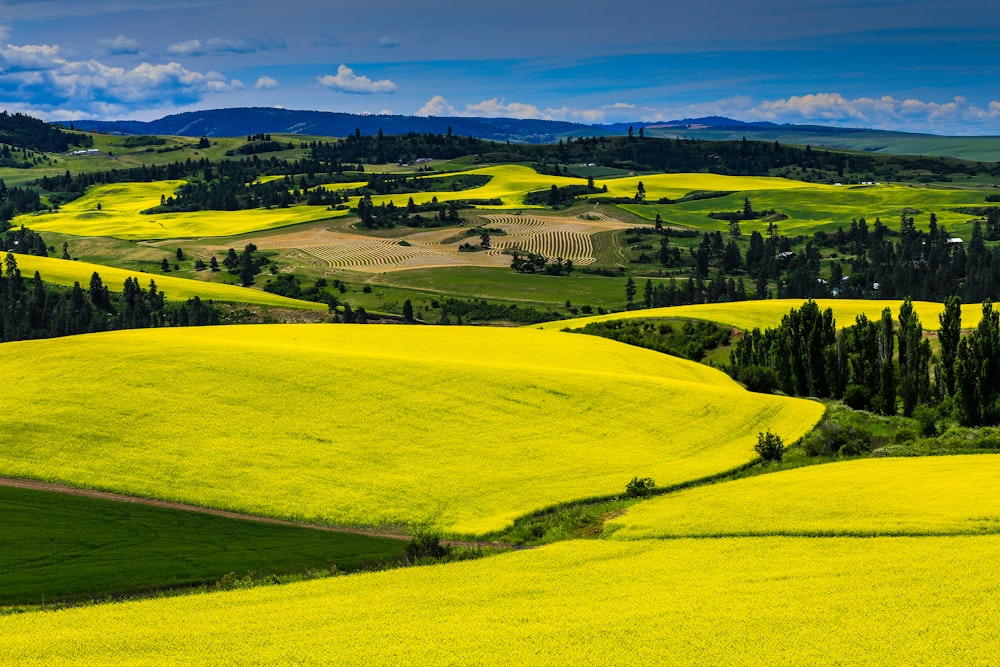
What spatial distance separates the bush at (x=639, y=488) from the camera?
64.1m

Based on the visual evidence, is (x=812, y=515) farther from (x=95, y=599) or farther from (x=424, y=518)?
(x=95, y=599)

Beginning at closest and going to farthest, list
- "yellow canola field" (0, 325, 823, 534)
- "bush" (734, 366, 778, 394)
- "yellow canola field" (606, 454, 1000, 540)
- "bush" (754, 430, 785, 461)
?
"yellow canola field" (606, 454, 1000, 540) → "yellow canola field" (0, 325, 823, 534) → "bush" (754, 430, 785, 461) → "bush" (734, 366, 778, 394)

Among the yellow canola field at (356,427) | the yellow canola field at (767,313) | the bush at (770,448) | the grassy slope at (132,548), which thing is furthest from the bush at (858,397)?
the grassy slope at (132,548)

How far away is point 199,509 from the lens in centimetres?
5947

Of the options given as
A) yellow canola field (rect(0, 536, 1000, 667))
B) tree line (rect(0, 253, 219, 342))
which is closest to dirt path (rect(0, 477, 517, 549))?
yellow canola field (rect(0, 536, 1000, 667))

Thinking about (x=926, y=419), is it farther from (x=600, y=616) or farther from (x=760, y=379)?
(x=600, y=616)

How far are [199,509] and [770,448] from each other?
4141 centimetres

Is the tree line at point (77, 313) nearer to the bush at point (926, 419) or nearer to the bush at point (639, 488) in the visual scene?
the bush at point (926, 419)

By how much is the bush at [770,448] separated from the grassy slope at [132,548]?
3174 cm

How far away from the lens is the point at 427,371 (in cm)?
8675

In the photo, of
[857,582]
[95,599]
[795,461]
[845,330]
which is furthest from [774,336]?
[95,599]

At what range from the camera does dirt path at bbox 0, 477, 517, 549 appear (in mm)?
55938

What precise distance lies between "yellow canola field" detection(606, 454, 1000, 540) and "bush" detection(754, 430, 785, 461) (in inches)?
268

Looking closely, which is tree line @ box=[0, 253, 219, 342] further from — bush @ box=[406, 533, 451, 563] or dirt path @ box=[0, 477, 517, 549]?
bush @ box=[406, 533, 451, 563]
